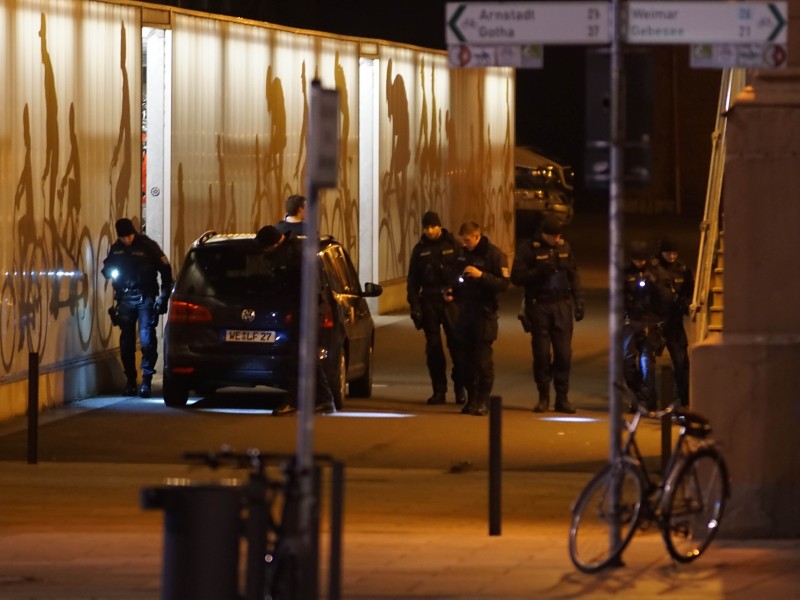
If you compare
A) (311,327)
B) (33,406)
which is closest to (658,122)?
(33,406)

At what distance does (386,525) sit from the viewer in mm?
11523

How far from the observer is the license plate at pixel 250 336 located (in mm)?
17156

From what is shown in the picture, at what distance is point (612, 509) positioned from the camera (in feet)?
30.9

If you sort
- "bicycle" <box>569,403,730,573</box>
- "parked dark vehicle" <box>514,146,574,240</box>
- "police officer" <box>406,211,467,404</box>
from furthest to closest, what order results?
"parked dark vehicle" <box>514,146,574,240</box> → "police officer" <box>406,211,467,404</box> → "bicycle" <box>569,403,730,573</box>

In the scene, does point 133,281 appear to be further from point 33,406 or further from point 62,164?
point 33,406

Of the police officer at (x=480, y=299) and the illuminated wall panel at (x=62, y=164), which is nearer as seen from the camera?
the illuminated wall panel at (x=62, y=164)

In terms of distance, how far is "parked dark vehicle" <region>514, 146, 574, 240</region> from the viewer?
4209 centimetres

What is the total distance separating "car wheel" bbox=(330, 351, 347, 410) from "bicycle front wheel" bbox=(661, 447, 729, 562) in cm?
769

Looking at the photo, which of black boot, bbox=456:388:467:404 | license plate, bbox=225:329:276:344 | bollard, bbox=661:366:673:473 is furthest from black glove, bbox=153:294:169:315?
bollard, bbox=661:366:673:473

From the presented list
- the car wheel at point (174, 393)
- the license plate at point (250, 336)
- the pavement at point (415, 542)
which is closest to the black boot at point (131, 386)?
the car wheel at point (174, 393)

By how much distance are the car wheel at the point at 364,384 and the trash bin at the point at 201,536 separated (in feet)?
37.4

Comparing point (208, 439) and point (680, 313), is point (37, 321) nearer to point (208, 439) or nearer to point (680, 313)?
point (208, 439)

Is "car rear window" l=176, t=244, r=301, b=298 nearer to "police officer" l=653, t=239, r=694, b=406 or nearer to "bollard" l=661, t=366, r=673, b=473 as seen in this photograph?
"police officer" l=653, t=239, r=694, b=406

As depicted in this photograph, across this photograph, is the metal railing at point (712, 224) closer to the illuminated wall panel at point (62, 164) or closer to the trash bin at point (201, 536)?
the illuminated wall panel at point (62, 164)
